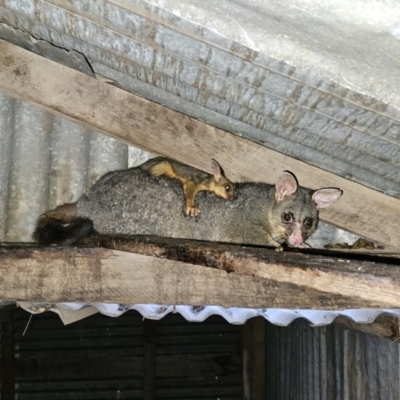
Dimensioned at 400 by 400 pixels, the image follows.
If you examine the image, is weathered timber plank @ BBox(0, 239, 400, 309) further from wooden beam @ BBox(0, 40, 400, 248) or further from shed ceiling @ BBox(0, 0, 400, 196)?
wooden beam @ BBox(0, 40, 400, 248)

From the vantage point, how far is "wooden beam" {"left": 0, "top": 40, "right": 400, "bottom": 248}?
329 cm

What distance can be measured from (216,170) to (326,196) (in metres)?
0.67

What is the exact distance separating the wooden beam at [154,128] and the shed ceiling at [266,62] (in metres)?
0.09

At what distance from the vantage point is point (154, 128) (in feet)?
10.9

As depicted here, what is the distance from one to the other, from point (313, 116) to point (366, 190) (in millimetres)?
814

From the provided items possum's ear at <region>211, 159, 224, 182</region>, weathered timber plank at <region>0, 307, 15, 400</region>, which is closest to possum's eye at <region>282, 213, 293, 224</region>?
possum's ear at <region>211, 159, 224, 182</region>

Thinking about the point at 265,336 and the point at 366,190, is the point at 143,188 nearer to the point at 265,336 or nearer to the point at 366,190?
the point at 366,190

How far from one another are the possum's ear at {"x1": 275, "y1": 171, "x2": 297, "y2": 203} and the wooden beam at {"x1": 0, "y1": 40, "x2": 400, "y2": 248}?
0.25ft

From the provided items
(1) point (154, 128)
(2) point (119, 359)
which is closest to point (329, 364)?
(1) point (154, 128)

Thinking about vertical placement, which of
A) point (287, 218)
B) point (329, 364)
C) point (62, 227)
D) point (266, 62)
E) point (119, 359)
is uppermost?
point (266, 62)

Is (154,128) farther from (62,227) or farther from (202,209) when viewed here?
(62,227)

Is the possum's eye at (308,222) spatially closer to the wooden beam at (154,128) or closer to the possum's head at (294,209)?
the possum's head at (294,209)

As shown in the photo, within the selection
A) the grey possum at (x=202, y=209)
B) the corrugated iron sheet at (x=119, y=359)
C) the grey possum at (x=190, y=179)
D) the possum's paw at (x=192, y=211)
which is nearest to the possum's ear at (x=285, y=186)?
the grey possum at (x=202, y=209)

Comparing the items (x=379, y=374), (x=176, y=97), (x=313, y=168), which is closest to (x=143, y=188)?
(x=176, y=97)
